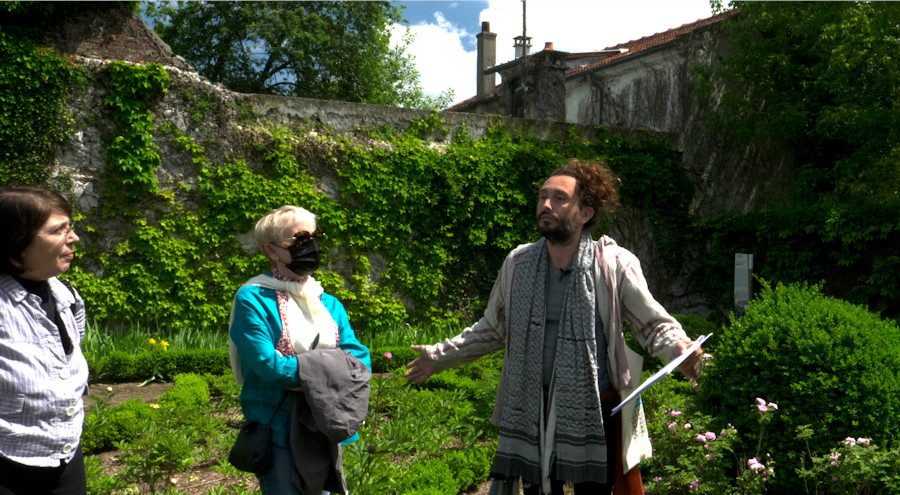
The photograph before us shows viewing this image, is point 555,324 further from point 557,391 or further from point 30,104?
point 30,104

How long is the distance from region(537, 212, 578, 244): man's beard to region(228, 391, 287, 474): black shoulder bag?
125 cm

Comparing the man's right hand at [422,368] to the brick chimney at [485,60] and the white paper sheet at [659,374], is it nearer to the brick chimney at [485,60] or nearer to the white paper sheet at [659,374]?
the white paper sheet at [659,374]

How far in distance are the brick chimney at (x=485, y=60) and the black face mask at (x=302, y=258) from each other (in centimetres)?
2175

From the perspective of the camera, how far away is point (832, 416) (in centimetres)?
376

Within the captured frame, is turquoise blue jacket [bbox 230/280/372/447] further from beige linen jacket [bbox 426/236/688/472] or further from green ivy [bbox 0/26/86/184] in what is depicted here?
green ivy [bbox 0/26/86/184]

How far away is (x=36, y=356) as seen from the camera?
226cm

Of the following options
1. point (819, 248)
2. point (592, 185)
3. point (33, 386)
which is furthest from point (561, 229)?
→ point (819, 248)

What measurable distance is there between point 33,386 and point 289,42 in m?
23.0

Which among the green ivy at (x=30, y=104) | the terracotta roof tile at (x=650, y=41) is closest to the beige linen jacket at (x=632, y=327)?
the green ivy at (x=30, y=104)

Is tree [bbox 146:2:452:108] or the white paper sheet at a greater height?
tree [bbox 146:2:452:108]

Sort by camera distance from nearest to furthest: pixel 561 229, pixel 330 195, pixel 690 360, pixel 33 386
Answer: pixel 33 386 < pixel 690 360 < pixel 561 229 < pixel 330 195

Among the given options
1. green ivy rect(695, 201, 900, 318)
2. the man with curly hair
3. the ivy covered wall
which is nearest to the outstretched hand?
the man with curly hair

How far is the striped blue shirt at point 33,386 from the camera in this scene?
2.19m

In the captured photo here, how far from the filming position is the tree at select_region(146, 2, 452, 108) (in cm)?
2328
